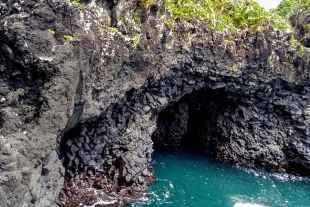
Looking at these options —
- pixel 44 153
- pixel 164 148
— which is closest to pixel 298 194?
pixel 164 148

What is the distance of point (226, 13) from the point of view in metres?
20.4

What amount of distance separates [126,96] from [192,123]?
10.1m

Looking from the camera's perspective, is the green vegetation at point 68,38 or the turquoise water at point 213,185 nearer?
the green vegetation at point 68,38

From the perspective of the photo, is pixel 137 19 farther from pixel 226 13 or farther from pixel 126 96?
pixel 226 13

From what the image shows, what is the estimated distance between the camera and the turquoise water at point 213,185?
51.0 ft

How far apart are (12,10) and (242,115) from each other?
1599 centimetres

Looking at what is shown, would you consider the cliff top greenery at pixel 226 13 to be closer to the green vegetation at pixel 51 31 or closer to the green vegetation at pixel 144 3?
the green vegetation at pixel 144 3

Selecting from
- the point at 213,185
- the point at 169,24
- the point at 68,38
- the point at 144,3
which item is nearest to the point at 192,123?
the point at 213,185

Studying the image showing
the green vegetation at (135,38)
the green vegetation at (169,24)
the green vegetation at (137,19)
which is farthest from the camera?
the green vegetation at (169,24)

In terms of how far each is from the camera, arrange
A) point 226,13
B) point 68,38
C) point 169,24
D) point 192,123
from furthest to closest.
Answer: point 192,123
point 226,13
point 169,24
point 68,38

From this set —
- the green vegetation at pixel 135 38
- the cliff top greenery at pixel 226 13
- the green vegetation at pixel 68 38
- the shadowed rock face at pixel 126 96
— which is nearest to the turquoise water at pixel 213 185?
the shadowed rock face at pixel 126 96

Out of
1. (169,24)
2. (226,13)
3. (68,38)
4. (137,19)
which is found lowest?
(68,38)

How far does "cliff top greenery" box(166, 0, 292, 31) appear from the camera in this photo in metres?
17.6

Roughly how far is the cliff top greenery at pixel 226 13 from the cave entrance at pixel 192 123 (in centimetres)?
508
